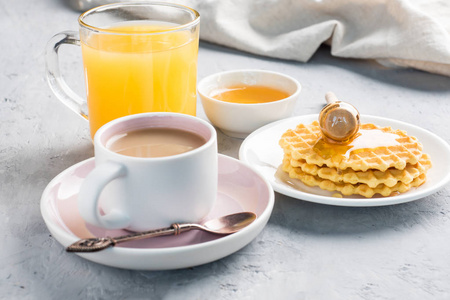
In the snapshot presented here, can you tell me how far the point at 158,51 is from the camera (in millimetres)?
1161

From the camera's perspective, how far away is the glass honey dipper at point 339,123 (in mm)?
1128

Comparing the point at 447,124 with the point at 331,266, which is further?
the point at 447,124

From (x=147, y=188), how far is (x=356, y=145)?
19.2 inches

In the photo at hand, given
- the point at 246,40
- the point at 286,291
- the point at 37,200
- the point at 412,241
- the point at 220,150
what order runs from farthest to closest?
1. the point at 246,40
2. the point at 220,150
3. the point at 37,200
4. the point at 412,241
5. the point at 286,291

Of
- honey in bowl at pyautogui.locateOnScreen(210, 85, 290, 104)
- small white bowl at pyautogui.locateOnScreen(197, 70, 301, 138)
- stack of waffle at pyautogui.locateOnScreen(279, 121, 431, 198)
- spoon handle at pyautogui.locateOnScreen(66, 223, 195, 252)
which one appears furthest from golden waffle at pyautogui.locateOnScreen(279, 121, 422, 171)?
spoon handle at pyautogui.locateOnScreen(66, 223, 195, 252)

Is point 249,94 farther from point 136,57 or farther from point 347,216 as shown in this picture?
point 347,216

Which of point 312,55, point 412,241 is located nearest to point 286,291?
point 412,241

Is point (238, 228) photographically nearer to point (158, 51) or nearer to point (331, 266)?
point (331, 266)

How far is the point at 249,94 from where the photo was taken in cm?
147

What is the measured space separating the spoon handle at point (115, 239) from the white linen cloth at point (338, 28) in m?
1.22

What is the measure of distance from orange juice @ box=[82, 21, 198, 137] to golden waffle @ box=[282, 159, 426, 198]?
328 mm

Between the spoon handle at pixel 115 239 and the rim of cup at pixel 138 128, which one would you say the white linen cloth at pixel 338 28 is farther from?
the spoon handle at pixel 115 239

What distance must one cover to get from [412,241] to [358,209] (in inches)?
4.8

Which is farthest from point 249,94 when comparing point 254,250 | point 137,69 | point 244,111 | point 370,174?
point 254,250
